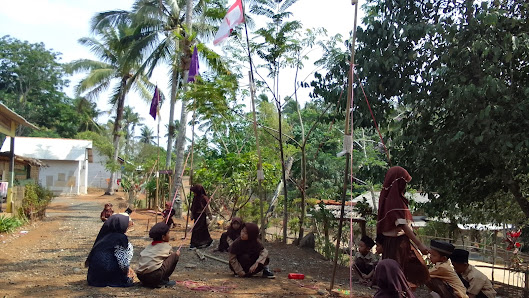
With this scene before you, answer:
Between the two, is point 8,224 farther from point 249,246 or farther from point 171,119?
point 171,119

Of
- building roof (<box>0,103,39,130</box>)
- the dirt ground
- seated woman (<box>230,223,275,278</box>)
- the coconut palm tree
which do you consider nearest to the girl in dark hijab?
the dirt ground

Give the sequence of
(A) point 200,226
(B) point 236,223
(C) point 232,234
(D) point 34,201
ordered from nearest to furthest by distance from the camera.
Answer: (B) point 236,223 → (C) point 232,234 → (A) point 200,226 → (D) point 34,201

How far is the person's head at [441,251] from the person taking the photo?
550cm

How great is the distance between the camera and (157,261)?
6.37m

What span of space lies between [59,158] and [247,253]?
3090 cm

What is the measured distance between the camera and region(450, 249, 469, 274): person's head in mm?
5805

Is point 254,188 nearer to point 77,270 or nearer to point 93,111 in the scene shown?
point 77,270

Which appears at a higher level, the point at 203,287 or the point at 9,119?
the point at 9,119

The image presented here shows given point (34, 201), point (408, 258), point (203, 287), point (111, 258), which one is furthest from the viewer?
point (34, 201)

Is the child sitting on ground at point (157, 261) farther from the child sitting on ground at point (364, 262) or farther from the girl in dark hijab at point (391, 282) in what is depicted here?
the child sitting on ground at point (364, 262)

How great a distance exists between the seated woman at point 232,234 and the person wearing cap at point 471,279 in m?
4.75

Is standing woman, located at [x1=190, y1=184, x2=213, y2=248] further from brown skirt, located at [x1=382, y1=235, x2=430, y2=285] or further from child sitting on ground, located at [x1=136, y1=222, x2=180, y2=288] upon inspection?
brown skirt, located at [x1=382, y1=235, x2=430, y2=285]

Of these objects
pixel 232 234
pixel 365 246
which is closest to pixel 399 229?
pixel 365 246

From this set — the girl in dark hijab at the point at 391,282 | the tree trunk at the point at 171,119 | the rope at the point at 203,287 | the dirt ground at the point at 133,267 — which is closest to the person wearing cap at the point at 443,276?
the girl in dark hijab at the point at 391,282
